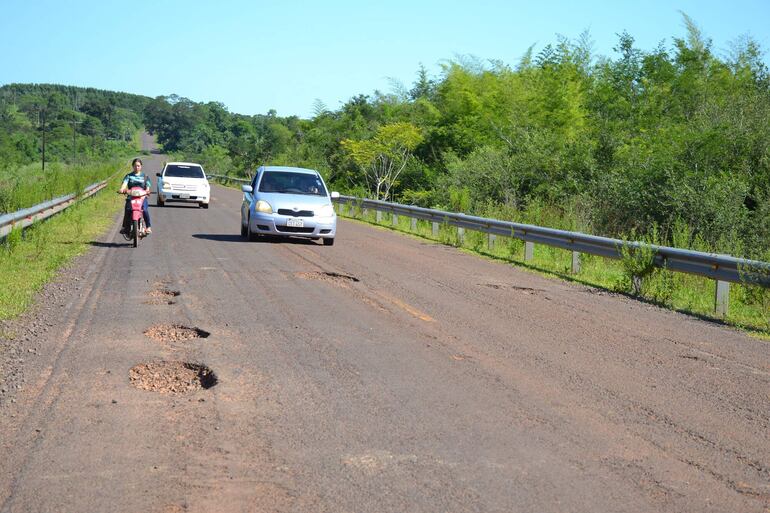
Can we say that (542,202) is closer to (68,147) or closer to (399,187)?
(399,187)

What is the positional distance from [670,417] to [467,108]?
1509 inches

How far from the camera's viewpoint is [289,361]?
7.40m

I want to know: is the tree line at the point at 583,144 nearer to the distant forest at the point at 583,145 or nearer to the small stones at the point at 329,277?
the distant forest at the point at 583,145

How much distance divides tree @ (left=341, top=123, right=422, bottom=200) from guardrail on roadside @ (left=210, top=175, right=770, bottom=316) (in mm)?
20743

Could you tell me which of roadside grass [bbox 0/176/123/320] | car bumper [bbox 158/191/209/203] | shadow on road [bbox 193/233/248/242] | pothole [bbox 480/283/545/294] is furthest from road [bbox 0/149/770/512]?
car bumper [bbox 158/191/209/203]

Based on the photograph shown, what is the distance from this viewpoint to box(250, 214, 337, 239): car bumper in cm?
1872

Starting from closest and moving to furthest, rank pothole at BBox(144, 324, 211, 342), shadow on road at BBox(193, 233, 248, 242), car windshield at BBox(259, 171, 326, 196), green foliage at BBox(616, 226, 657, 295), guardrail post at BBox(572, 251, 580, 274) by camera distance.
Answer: pothole at BBox(144, 324, 211, 342), green foliage at BBox(616, 226, 657, 295), guardrail post at BBox(572, 251, 580, 274), shadow on road at BBox(193, 233, 248, 242), car windshield at BBox(259, 171, 326, 196)

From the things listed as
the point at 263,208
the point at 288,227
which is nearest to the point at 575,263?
the point at 288,227

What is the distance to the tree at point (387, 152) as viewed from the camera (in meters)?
45.2

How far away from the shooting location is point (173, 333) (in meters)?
8.53

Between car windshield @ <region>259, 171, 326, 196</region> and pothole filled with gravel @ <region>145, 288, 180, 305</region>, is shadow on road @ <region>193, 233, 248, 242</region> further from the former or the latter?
pothole filled with gravel @ <region>145, 288, 180, 305</region>

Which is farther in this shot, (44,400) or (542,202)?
(542,202)

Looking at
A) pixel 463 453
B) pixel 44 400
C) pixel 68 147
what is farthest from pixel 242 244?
pixel 68 147

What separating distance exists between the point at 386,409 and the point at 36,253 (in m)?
11.3
